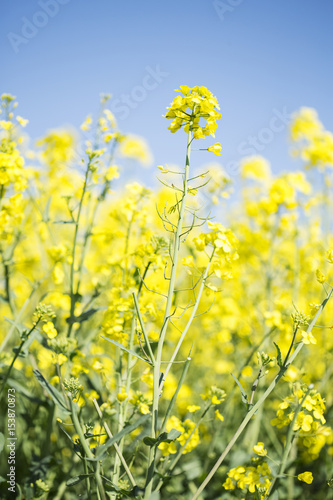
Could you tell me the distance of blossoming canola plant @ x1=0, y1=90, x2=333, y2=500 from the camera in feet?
4.13

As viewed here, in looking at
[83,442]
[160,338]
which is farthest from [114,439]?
[160,338]

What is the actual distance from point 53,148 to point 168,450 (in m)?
2.92

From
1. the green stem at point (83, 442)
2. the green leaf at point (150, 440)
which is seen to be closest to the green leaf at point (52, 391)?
the green stem at point (83, 442)

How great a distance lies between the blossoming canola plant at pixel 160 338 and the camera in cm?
126

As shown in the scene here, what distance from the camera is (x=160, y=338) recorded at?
119 centimetres

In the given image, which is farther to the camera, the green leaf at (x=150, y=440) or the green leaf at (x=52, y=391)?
the green leaf at (x=52, y=391)

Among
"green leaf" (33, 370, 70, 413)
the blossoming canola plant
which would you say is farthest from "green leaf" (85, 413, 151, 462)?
"green leaf" (33, 370, 70, 413)

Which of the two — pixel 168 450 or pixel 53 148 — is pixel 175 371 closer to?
pixel 168 450

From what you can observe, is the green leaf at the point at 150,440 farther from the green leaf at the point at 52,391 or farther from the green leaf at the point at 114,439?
the green leaf at the point at 52,391

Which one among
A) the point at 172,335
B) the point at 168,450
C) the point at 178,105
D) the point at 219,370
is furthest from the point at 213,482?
the point at 178,105

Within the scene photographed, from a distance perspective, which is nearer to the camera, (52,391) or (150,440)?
(150,440)

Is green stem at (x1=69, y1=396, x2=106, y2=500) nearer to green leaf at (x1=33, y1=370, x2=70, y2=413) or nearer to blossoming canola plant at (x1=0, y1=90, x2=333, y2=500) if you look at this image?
blossoming canola plant at (x1=0, y1=90, x2=333, y2=500)

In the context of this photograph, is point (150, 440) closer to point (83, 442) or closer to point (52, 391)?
point (83, 442)

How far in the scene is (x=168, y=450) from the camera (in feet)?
4.78
